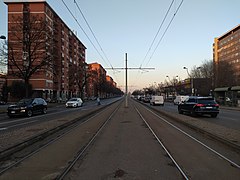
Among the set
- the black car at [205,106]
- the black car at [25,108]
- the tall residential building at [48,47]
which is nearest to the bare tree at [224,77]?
the tall residential building at [48,47]

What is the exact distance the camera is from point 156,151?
8023 millimetres

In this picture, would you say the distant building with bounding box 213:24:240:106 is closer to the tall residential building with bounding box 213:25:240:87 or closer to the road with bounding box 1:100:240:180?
the tall residential building with bounding box 213:25:240:87

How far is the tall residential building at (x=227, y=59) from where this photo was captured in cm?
7119

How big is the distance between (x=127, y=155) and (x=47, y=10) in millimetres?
69469

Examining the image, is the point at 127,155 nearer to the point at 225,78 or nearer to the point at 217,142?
the point at 217,142

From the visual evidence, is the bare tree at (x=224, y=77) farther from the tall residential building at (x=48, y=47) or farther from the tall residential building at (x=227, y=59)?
the tall residential building at (x=48, y=47)

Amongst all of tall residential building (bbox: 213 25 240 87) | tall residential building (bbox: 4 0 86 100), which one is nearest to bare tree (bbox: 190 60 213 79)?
tall residential building (bbox: 213 25 240 87)

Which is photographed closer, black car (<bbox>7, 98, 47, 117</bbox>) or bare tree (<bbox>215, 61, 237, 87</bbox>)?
black car (<bbox>7, 98, 47, 117</bbox>)

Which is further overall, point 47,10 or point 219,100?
point 47,10

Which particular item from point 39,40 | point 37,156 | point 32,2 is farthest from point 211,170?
point 32,2

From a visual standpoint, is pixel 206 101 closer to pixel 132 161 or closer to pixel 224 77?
pixel 132 161

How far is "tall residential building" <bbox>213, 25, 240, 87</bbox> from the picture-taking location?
234ft

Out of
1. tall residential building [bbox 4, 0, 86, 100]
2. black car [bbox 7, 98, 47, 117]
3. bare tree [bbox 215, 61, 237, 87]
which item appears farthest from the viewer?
bare tree [bbox 215, 61, 237, 87]

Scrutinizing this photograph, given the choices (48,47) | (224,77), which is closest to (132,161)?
(48,47)
